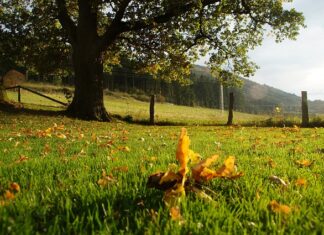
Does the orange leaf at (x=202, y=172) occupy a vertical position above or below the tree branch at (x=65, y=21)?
below

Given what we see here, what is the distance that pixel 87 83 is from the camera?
989 inches

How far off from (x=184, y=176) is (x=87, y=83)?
23026 mm

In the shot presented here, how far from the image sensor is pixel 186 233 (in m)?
2.23

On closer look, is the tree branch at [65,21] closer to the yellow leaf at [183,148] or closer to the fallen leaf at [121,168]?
the fallen leaf at [121,168]

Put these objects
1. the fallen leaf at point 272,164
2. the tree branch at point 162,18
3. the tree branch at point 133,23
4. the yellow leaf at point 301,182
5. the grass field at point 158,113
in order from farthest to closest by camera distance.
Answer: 1. the grass field at point 158,113
2. the tree branch at point 133,23
3. the tree branch at point 162,18
4. the fallen leaf at point 272,164
5. the yellow leaf at point 301,182

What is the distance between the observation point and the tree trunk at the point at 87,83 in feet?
80.7

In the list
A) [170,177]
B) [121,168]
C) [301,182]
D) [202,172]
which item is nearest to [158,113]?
[121,168]

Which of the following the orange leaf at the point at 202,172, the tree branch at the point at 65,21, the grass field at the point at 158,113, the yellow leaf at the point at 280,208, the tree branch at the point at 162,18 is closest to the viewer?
the yellow leaf at the point at 280,208

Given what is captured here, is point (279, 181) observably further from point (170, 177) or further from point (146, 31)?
point (146, 31)

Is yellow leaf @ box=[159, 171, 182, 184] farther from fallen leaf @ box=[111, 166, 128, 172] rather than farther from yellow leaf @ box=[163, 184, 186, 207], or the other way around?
fallen leaf @ box=[111, 166, 128, 172]

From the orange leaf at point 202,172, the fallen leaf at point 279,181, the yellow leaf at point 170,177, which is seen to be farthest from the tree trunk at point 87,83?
the yellow leaf at point 170,177

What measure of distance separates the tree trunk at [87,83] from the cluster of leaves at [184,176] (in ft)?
71.2

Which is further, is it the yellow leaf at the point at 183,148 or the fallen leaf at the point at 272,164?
the fallen leaf at the point at 272,164

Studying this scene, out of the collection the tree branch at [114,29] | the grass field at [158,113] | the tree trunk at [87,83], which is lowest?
the grass field at [158,113]
